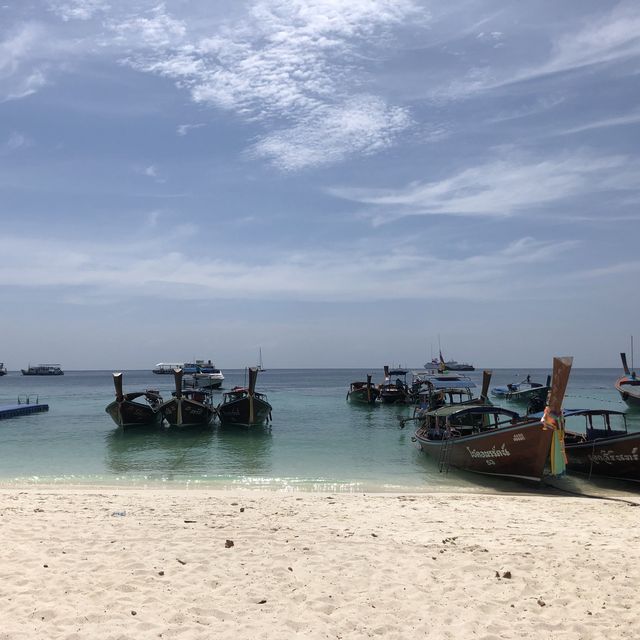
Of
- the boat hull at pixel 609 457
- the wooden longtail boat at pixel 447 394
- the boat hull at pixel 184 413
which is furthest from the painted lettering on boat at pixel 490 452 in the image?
the boat hull at pixel 184 413

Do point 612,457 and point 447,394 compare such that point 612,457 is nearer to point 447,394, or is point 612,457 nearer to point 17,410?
point 447,394

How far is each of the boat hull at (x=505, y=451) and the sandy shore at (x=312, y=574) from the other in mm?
3690

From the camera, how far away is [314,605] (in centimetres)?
686

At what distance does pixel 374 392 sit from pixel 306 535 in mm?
47212

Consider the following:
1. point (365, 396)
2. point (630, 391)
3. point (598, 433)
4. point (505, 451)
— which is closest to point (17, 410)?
point (365, 396)

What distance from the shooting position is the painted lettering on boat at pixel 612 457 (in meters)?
16.6

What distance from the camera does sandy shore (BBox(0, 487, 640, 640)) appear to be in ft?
20.8

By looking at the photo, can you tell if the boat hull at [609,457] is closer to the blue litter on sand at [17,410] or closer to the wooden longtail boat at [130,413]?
the wooden longtail boat at [130,413]

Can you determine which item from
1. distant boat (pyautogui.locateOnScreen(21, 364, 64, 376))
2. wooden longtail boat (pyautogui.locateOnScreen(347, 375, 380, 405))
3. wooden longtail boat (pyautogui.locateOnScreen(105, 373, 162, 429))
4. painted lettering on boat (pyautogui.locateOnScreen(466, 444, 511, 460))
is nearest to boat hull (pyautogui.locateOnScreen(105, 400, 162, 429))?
wooden longtail boat (pyautogui.locateOnScreen(105, 373, 162, 429))

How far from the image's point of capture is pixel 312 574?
309 inches

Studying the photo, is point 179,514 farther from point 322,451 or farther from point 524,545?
point 322,451

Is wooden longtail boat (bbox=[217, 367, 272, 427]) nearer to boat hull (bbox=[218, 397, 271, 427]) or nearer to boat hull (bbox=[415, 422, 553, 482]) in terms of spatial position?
boat hull (bbox=[218, 397, 271, 427])

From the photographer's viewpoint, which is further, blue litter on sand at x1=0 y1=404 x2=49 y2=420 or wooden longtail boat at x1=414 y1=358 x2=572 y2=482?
blue litter on sand at x1=0 y1=404 x2=49 y2=420

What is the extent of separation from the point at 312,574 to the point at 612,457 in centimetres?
1289
